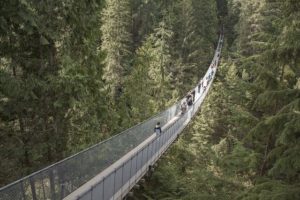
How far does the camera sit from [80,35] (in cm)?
1074

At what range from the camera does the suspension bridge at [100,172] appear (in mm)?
6521

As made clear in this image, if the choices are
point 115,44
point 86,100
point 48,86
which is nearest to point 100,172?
point 86,100

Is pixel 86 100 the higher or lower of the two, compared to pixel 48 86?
lower

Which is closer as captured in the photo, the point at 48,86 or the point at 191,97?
the point at 48,86

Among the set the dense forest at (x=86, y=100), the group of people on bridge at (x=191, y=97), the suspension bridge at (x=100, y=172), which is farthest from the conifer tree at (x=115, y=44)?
the suspension bridge at (x=100, y=172)

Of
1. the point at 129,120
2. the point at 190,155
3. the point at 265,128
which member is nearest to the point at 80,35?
the point at 265,128

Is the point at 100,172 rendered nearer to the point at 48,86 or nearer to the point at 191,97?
the point at 48,86

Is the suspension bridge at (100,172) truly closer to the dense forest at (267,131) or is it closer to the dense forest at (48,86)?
the dense forest at (48,86)

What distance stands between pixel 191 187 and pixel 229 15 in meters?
49.0

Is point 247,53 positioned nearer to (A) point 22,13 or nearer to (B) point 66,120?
(B) point 66,120

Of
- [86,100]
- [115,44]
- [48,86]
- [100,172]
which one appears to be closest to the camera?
[100,172]

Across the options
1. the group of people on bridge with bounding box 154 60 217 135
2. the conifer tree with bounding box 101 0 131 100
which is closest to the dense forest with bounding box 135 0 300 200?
the group of people on bridge with bounding box 154 60 217 135

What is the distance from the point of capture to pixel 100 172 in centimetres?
948

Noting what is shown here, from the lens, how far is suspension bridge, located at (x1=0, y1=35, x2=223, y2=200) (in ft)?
21.4
